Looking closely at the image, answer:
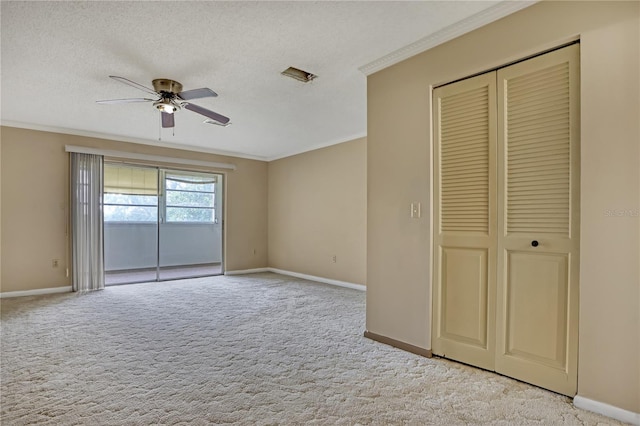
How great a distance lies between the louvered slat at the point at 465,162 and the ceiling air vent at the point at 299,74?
4.19ft

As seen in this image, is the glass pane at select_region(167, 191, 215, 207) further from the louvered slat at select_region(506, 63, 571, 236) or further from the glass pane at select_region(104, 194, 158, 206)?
the louvered slat at select_region(506, 63, 571, 236)

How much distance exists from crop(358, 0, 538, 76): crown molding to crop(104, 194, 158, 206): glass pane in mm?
4722

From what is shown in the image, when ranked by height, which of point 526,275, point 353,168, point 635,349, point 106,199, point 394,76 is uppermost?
point 394,76

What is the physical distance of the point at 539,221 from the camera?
7.00ft

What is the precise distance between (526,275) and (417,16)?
73.3 inches

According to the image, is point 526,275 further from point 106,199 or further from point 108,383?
point 106,199

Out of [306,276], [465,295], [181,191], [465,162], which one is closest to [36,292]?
[181,191]

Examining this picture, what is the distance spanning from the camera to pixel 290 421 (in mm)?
1801

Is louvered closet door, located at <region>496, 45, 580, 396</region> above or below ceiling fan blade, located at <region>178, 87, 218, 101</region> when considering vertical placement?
below

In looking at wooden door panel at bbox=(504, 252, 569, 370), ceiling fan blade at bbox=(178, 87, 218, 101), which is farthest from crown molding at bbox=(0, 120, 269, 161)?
wooden door panel at bbox=(504, 252, 569, 370)

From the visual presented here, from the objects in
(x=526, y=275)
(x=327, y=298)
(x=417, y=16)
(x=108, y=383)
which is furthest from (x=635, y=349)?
(x=327, y=298)

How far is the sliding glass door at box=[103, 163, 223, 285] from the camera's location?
5.97m

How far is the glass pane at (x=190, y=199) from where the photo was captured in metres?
6.44

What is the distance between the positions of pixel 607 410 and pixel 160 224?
631cm
